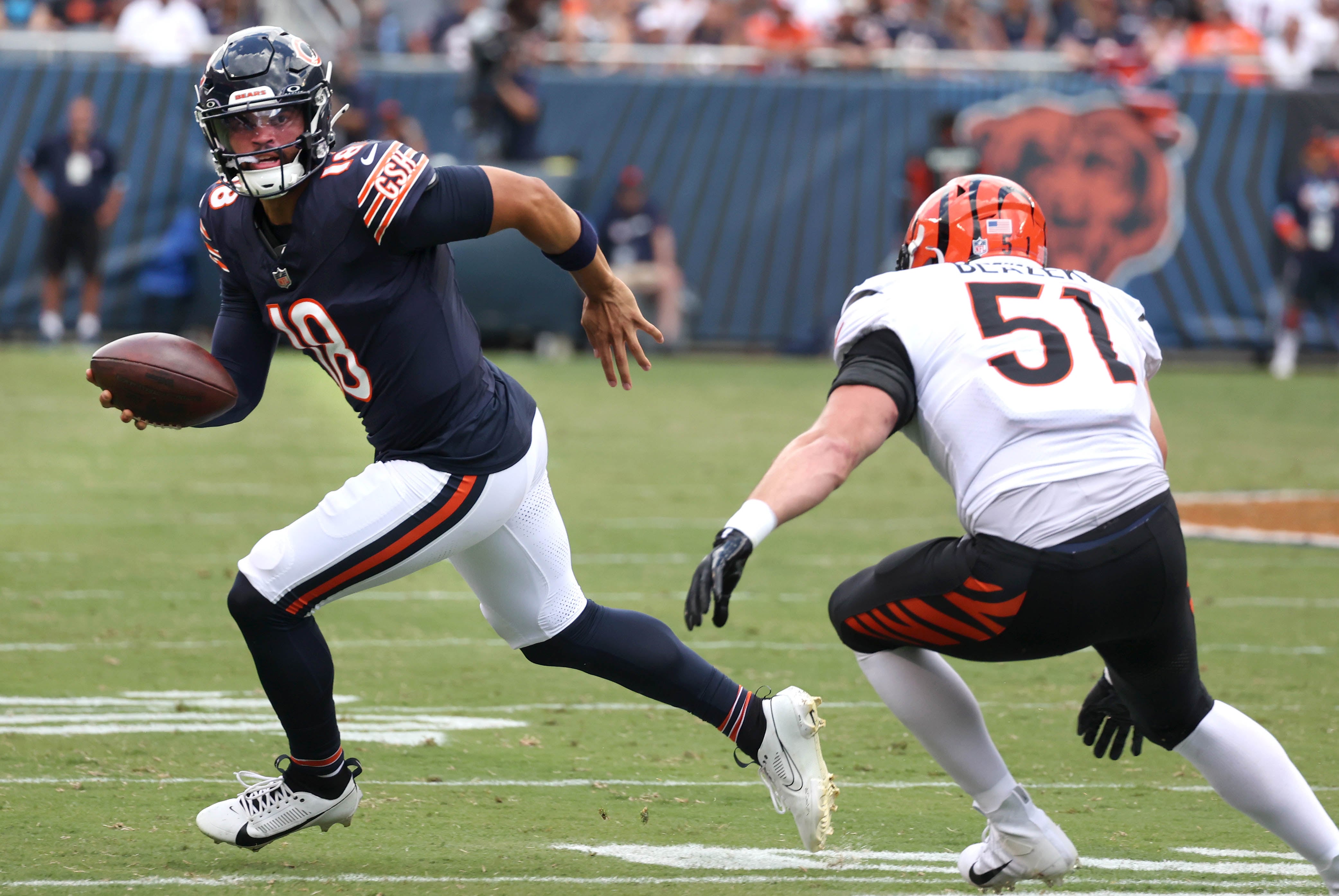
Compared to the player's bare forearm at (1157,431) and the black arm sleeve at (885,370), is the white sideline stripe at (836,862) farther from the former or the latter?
the black arm sleeve at (885,370)

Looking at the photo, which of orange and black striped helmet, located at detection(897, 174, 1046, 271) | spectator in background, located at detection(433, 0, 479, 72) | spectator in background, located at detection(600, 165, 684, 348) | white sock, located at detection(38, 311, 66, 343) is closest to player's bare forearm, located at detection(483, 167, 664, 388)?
orange and black striped helmet, located at detection(897, 174, 1046, 271)

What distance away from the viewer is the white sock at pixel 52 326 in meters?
16.8

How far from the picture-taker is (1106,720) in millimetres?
3924

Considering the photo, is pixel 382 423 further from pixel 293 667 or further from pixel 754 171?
pixel 754 171

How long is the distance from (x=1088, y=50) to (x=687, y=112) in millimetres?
4460

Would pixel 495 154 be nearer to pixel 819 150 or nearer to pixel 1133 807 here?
pixel 819 150

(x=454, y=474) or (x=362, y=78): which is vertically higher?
(x=454, y=474)

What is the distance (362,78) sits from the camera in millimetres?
17438

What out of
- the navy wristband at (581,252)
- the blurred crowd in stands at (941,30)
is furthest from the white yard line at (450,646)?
the blurred crowd in stands at (941,30)

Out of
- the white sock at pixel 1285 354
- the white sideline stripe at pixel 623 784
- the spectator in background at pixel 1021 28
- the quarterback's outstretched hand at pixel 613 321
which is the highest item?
the quarterback's outstretched hand at pixel 613 321

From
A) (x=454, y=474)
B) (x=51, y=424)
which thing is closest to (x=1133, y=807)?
(x=454, y=474)

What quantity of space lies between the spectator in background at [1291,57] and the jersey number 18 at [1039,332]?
50.8ft

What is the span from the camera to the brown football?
4.18 metres

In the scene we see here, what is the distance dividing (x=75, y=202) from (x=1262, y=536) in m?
12.1
